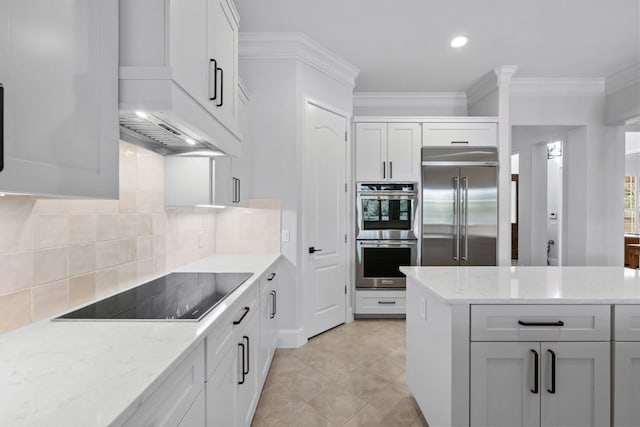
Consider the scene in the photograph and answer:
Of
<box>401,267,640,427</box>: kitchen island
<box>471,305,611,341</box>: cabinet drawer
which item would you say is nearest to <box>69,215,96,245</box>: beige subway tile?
<box>401,267,640,427</box>: kitchen island

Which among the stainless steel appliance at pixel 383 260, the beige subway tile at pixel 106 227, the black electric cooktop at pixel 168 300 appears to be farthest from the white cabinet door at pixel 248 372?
the stainless steel appliance at pixel 383 260

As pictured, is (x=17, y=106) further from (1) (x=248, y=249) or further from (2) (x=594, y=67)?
(2) (x=594, y=67)

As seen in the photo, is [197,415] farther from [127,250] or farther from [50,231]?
[127,250]

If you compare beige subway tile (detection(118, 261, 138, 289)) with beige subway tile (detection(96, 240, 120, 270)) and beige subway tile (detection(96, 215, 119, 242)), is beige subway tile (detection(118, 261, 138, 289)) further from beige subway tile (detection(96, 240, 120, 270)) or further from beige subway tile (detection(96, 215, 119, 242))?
beige subway tile (detection(96, 215, 119, 242))

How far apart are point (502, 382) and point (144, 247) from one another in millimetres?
1883

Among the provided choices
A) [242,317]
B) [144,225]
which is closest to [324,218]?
[144,225]

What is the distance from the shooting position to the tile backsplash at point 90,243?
107 cm

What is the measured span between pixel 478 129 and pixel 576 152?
1501 mm

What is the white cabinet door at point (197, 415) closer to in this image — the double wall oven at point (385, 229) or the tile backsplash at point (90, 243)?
the tile backsplash at point (90, 243)

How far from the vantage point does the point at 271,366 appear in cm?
271

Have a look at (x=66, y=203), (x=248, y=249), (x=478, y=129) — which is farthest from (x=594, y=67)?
(x=66, y=203)

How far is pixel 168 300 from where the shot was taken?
1.46 m

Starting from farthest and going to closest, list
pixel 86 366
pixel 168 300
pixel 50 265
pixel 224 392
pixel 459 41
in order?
pixel 459 41
pixel 168 300
pixel 224 392
pixel 50 265
pixel 86 366

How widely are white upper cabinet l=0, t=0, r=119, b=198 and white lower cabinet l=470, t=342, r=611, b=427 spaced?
160 cm
